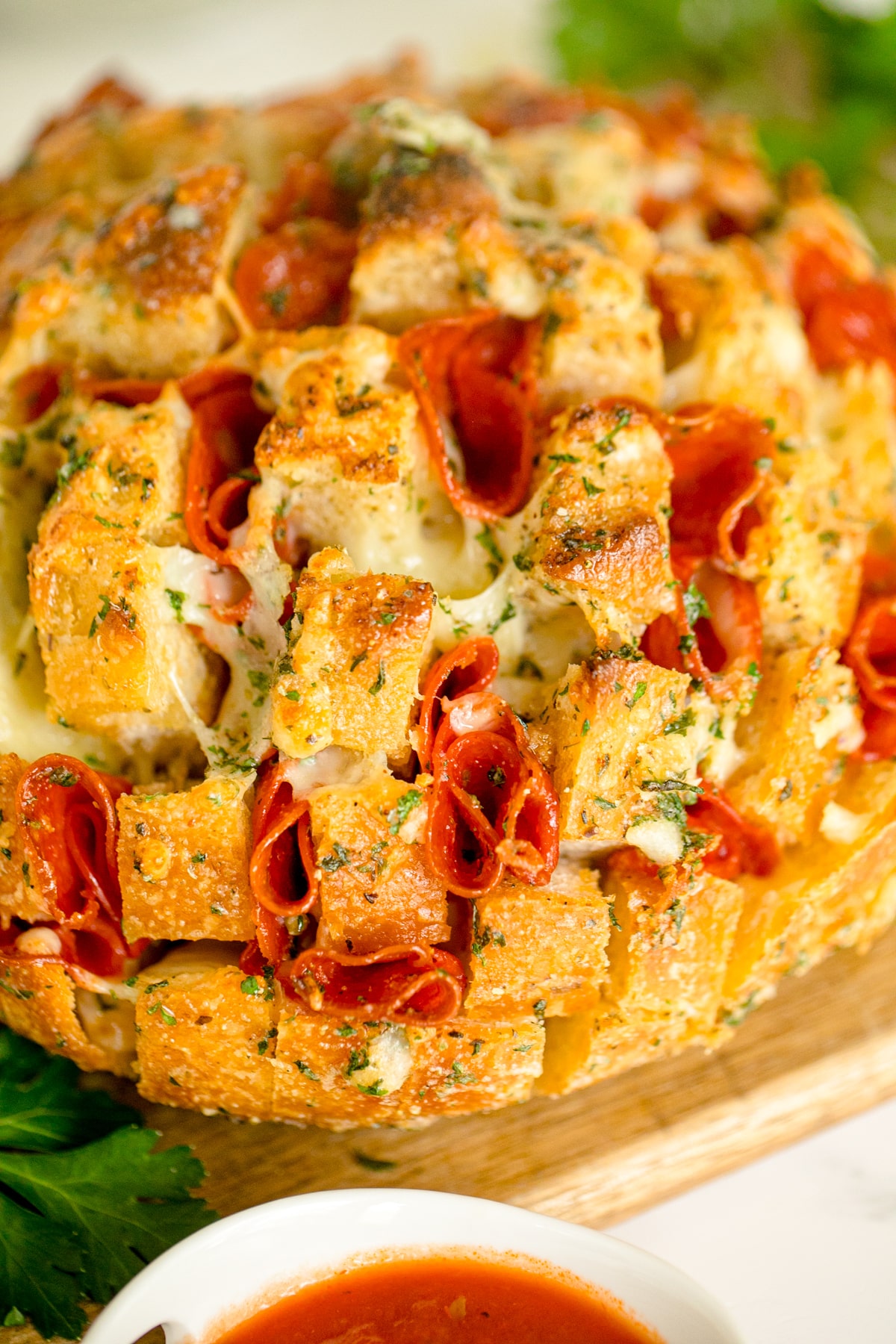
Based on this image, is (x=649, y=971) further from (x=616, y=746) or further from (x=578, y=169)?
(x=578, y=169)

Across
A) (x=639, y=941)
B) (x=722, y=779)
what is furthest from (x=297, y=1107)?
(x=722, y=779)

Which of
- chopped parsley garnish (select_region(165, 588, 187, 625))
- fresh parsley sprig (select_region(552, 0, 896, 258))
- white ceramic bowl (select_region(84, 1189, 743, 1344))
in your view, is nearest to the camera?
white ceramic bowl (select_region(84, 1189, 743, 1344))

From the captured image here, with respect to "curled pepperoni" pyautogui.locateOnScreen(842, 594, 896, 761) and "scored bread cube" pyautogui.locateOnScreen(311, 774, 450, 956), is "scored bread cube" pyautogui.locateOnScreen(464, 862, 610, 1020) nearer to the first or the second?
"scored bread cube" pyautogui.locateOnScreen(311, 774, 450, 956)

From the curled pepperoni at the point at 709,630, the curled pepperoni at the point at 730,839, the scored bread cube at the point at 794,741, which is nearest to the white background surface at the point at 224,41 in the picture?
the curled pepperoni at the point at 709,630

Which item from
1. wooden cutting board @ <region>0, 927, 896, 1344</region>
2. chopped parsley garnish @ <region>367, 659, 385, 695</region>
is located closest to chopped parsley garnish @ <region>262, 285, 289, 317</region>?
chopped parsley garnish @ <region>367, 659, 385, 695</region>

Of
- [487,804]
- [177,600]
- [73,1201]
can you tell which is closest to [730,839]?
[487,804]

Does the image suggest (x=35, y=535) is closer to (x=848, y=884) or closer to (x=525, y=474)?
(x=525, y=474)

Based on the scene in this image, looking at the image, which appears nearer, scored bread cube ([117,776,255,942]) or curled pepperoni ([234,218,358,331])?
scored bread cube ([117,776,255,942])
